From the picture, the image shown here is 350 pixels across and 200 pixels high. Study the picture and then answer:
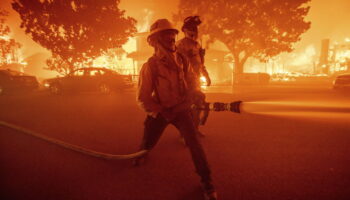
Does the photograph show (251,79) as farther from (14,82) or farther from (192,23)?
(14,82)

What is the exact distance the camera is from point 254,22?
21719mm

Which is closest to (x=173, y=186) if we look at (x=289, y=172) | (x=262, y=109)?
(x=262, y=109)

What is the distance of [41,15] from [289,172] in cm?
2170

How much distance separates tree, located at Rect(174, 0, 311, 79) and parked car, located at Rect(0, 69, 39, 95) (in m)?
18.0

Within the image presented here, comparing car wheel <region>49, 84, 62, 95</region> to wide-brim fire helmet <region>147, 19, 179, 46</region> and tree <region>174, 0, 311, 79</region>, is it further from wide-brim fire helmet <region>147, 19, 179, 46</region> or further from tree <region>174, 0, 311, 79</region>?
tree <region>174, 0, 311, 79</region>

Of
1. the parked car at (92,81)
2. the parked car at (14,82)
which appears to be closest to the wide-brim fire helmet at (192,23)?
the parked car at (92,81)

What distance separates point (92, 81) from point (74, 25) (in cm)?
860

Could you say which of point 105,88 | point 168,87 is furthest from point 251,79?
point 168,87

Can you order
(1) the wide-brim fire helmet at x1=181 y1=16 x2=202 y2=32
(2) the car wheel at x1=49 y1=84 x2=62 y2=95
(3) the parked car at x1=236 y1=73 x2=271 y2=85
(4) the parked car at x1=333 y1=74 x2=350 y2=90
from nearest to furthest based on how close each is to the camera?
(1) the wide-brim fire helmet at x1=181 y1=16 x2=202 y2=32 → (4) the parked car at x1=333 y1=74 x2=350 y2=90 → (2) the car wheel at x1=49 y1=84 x2=62 y2=95 → (3) the parked car at x1=236 y1=73 x2=271 y2=85

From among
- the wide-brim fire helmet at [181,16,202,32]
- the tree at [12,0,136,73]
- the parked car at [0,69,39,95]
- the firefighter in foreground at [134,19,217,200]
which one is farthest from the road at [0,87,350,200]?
the tree at [12,0,136,73]

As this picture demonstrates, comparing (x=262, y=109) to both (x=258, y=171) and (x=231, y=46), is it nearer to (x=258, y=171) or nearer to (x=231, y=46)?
(x=258, y=171)

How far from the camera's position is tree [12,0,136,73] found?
17500mm

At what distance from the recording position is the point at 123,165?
3.15 meters

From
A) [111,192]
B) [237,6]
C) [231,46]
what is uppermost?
[237,6]
